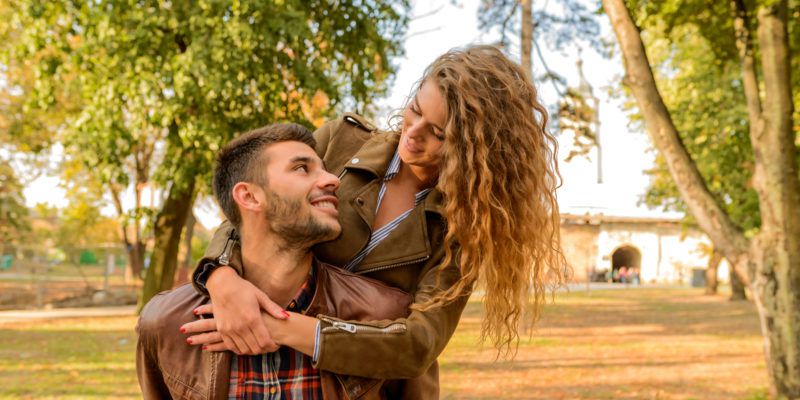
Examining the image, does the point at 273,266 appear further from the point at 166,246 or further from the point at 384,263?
the point at 166,246

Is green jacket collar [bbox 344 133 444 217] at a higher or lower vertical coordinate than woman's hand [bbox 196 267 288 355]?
higher

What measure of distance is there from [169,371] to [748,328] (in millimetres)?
23505

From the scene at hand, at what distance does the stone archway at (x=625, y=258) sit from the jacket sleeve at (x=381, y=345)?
74064 millimetres

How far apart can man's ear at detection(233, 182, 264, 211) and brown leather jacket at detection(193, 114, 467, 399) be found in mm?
191

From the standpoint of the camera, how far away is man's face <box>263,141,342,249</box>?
2.91 m

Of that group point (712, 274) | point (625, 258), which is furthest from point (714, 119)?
point (625, 258)

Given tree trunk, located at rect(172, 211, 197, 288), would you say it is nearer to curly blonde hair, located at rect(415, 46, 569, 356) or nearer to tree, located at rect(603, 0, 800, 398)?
tree, located at rect(603, 0, 800, 398)

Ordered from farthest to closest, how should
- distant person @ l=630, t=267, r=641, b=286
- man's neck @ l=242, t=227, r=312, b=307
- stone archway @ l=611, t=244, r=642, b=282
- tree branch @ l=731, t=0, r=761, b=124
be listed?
stone archway @ l=611, t=244, r=642, b=282, distant person @ l=630, t=267, r=641, b=286, tree branch @ l=731, t=0, r=761, b=124, man's neck @ l=242, t=227, r=312, b=307

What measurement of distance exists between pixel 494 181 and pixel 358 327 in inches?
33.6

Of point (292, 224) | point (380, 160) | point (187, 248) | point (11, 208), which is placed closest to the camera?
point (292, 224)

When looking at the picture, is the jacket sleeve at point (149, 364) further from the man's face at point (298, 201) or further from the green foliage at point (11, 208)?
the green foliage at point (11, 208)

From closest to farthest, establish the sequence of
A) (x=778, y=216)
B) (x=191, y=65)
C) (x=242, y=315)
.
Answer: (x=242, y=315) → (x=778, y=216) → (x=191, y=65)

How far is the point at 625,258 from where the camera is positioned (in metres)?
80.1

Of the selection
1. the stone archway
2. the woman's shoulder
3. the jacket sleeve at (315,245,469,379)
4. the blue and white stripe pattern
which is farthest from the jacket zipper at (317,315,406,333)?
the stone archway
